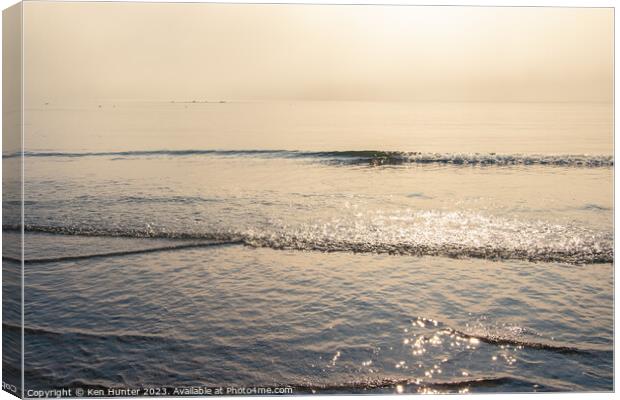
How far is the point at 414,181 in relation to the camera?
7.42m

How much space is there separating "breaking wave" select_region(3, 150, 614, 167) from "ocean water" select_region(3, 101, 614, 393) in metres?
0.06

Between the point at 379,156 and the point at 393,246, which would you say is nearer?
the point at 393,246

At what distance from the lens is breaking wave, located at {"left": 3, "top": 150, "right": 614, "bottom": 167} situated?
778 centimetres

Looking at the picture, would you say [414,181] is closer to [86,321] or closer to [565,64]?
[565,64]

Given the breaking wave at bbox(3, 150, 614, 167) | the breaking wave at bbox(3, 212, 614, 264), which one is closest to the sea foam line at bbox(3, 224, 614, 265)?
the breaking wave at bbox(3, 212, 614, 264)

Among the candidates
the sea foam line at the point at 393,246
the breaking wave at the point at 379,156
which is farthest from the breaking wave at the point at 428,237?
the breaking wave at the point at 379,156

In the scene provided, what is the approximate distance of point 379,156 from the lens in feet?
30.6

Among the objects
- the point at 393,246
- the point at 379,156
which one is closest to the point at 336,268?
the point at 393,246

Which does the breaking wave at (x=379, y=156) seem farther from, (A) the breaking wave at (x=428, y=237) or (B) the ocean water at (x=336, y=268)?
(A) the breaking wave at (x=428, y=237)

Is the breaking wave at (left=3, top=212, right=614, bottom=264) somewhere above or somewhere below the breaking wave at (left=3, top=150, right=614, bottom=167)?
below

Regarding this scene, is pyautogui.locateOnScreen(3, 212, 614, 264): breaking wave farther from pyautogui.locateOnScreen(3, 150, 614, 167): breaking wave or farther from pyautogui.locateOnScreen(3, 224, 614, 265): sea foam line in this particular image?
pyautogui.locateOnScreen(3, 150, 614, 167): breaking wave

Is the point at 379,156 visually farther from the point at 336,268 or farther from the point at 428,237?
the point at 336,268

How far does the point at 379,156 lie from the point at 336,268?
16.0 ft

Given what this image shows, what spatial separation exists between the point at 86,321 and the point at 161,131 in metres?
8.65
